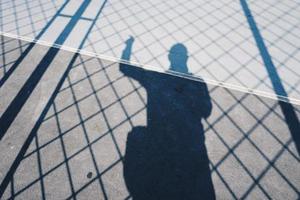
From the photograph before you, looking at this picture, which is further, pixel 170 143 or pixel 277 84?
pixel 277 84

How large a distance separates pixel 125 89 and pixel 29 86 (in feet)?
6.20

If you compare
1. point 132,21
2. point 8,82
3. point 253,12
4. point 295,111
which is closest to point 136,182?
point 295,111

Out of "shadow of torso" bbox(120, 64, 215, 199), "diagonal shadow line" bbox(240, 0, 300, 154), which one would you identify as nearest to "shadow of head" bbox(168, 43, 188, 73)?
"shadow of torso" bbox(120, 64, 215, 199)

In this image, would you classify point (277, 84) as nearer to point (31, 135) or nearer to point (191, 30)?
point (191, 30)

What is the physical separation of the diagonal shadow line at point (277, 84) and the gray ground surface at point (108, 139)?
0.09 m

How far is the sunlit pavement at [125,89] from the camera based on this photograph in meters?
3.23

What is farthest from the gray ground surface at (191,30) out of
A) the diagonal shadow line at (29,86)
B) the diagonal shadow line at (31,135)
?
the diagonal shadow line at (31,135)

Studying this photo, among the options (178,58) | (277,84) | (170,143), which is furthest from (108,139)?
(277,84)

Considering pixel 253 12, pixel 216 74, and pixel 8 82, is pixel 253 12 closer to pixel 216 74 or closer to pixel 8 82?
pixel 216 74

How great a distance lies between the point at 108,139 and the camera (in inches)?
143

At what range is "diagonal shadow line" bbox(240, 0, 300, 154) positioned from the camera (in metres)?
3.62

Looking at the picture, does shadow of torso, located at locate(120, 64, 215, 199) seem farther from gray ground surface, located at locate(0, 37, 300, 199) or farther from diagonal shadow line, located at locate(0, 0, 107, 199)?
diagonal shadow line, located at locate(0, 0, 107, 199)

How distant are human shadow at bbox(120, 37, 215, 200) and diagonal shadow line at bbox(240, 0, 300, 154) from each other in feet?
4.23

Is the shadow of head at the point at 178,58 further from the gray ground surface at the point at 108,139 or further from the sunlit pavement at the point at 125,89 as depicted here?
A: the gray ground surface at the point at 108,139
